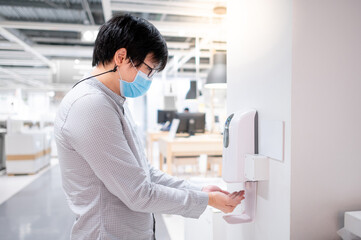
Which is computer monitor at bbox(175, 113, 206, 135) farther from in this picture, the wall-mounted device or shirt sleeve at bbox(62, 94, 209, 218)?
shirt sleeve at bbox(62, 94, 209, 218)

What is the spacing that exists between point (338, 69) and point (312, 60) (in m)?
0.11

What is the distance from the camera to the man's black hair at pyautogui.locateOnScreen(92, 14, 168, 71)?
102cm

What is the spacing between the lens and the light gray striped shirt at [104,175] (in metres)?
0.92

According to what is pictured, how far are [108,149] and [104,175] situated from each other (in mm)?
87

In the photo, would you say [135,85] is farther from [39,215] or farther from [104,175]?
[39,215]

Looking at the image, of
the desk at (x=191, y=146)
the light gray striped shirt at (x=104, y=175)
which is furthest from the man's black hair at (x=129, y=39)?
the desk at (x=191, y=146)

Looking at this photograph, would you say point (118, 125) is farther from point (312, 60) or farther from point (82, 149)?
point (312, 60)

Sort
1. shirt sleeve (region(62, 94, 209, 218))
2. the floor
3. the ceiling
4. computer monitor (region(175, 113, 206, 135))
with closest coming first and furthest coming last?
shirt sleeve (region(62, 94, 209, 218)) → the floor → the ceiling → computer monitor (region(175, 113, 206, 135))

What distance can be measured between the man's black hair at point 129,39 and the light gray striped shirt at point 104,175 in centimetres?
13

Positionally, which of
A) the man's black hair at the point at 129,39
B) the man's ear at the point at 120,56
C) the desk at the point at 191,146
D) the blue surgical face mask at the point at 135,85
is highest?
the man's black hair at the point at 129,39

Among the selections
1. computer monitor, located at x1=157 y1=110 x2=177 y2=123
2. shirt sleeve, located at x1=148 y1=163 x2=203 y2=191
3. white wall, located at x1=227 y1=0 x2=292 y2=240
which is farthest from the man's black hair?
computer monitor, located at x1=157 y1=110 x2=177 y2=123

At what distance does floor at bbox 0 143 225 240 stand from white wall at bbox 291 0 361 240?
144cm

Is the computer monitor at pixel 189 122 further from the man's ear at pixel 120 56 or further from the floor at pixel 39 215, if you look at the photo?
the man's ear at pixel 120 56

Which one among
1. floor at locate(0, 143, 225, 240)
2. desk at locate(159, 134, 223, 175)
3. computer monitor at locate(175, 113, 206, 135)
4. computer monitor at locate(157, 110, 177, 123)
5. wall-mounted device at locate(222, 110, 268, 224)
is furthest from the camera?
computer monitor at locate(157, 110, 177, 123)
